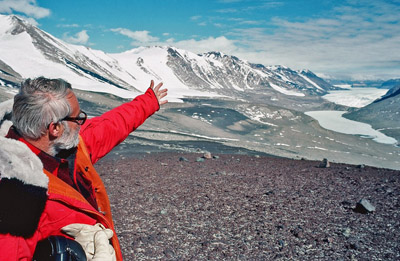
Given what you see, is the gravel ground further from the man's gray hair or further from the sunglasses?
the man's gray hair

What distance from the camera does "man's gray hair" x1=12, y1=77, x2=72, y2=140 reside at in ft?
8.27

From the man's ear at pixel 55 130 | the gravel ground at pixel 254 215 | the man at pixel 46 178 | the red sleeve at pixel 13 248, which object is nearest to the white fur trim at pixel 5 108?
the man at pixel 46 178

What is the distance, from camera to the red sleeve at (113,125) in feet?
12.4

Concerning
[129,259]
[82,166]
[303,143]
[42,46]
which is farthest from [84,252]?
[42,46]

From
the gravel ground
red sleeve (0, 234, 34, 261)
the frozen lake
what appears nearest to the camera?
red sleeve (0, 234, 34, 261)

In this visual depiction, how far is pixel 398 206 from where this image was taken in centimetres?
848

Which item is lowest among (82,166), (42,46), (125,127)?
(82,166)

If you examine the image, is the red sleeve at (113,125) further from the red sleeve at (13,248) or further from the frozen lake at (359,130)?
the frozen lake at (359,130)

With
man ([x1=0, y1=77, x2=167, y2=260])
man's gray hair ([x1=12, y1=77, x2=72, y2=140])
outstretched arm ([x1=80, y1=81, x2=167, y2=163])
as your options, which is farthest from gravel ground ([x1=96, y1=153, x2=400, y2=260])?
man's gray hair ([x1=12, y1=77, x2=72, y2=140])

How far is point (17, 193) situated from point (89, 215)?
2.24 feet

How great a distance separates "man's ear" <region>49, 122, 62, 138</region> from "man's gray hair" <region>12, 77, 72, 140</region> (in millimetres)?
34

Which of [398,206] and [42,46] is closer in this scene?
[398,206]

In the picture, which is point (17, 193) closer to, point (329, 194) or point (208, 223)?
point (208, 223)

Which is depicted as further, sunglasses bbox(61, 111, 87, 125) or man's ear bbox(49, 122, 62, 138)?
sunglasses bbox(61, 111, 87, 125)
